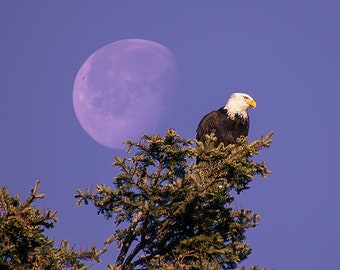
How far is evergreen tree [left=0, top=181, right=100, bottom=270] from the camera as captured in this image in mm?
7703

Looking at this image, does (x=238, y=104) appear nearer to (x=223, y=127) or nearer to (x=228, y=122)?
(x=228, y=122)

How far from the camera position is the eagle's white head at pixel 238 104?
650 inches

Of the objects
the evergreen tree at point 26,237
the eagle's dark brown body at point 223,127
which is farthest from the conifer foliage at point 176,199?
the eagle's dark brown body at point 223,127

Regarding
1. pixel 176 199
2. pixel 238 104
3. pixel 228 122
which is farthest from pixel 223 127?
pixel 176 199

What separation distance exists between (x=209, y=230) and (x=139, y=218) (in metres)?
1.11

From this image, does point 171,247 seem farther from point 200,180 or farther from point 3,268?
point 3,268

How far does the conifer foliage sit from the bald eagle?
239 inches

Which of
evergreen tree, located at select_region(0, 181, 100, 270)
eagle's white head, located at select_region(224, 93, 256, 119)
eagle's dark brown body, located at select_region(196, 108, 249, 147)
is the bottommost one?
evergreen tree, located at select_region(0, 181, 100, 270)

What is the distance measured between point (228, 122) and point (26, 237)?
893 centimetres

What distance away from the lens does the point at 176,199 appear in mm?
9000

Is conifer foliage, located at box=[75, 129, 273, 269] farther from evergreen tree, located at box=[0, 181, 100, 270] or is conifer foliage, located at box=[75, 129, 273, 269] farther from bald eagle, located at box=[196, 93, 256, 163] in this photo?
bald eagle, located at box=[196, 93, 256, 163]

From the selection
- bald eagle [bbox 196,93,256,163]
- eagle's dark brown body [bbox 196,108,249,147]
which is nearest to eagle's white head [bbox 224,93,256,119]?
bald eagle [bbox 196,93,256,163]

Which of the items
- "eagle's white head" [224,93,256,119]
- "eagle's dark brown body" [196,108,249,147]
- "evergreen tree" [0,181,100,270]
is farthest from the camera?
"eagle's white head" [224,93,256,119]

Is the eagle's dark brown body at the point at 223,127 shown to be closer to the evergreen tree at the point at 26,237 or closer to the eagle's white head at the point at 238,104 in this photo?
the eagle's white head at the point at 238,104
